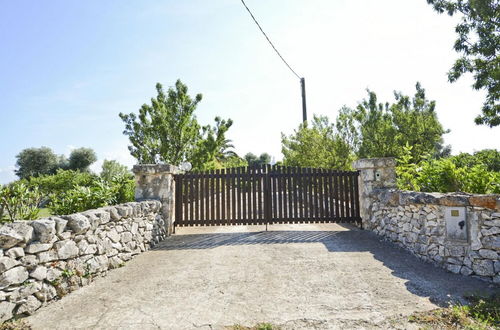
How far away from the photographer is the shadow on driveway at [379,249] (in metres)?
3.30

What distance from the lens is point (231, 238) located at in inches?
253

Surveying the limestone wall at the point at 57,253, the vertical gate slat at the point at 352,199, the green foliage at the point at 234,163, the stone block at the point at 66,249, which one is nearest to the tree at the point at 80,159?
the green foliage at the point at 234,163

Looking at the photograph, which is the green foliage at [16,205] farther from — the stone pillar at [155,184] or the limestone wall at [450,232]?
the limestone wall at [450,232]

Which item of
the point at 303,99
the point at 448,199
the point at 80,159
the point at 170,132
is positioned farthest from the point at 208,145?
the point at 80,159

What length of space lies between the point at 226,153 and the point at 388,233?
2927 centimetres

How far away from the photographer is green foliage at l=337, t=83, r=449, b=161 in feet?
44.6

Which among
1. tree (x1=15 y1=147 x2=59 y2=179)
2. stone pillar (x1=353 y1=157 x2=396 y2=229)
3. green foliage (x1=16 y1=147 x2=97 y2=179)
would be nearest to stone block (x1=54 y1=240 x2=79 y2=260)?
stone pillar (x1=353 y1=157 x2=396 y2=229)

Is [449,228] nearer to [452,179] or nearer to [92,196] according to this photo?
[452,179]

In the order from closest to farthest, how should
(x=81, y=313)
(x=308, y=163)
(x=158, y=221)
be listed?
1. (x=81, y=313)
2. (x=158, y=221)
3. (x=308, y=163)

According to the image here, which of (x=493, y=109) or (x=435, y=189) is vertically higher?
(x=493, y=109)

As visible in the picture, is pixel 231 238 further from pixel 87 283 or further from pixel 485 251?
pixel 485 251

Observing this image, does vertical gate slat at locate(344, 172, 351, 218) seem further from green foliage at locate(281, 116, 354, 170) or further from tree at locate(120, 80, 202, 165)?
tree at locate(120, 80, 202, 165)

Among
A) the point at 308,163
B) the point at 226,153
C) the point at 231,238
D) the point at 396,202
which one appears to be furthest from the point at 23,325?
the point at 226,153

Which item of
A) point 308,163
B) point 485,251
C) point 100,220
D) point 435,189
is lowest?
point 485,251
